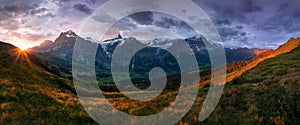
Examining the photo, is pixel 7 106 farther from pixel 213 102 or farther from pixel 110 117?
pixel 213 102

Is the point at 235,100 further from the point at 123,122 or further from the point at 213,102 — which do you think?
the point at 123,122

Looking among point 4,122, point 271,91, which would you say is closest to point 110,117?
point 4,122

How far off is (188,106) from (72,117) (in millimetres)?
9252

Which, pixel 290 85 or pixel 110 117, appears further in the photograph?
pixel 290 85

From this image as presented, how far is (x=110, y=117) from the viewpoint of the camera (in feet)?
48.7

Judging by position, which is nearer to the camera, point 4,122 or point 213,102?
point 4,122

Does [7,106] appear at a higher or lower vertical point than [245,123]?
higher

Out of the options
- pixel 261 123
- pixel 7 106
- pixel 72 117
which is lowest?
pixel 261 123

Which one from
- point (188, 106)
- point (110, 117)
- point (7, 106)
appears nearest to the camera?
point (7, 106)

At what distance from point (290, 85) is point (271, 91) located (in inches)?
105

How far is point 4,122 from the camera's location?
431 inches

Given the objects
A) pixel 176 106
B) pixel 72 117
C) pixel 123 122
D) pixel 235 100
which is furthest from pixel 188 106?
pixel 72 117

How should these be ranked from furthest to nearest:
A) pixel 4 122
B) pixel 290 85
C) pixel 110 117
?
pixel 290 85
pixel 110 117
pixel 4 122

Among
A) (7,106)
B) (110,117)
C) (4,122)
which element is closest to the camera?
(4,122)
